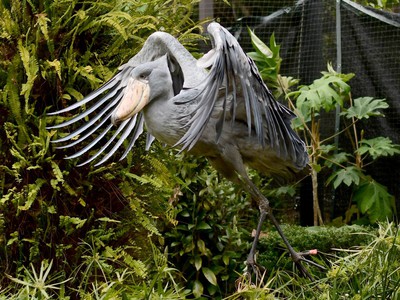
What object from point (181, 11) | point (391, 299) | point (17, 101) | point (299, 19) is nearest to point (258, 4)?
point (299, 19)

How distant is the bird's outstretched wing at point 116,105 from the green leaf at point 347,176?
9.06 ft

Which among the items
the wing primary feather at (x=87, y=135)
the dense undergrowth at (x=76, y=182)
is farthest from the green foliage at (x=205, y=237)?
the wing primary feather at (x=87, y=135)

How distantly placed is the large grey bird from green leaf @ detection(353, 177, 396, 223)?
8.87 feet

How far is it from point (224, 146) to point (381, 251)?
2.84 feet

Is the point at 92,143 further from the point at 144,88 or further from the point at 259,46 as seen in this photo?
the point at 259,46

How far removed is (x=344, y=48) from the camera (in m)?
6.47

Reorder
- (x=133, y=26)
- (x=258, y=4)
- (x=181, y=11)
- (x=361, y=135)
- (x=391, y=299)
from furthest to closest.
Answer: (x=258, y=4)
(x=361, y=135)
(x=181, y=11)
(x=133, y=26)
(x=391, y=299)

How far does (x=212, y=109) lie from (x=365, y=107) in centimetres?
344

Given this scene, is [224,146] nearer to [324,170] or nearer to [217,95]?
[217,95]

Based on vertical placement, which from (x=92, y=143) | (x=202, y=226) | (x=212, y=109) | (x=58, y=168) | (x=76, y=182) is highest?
(x=212, y=109)

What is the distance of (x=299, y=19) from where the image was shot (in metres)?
6.59

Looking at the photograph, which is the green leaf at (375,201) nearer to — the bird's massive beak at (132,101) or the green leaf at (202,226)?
the green leaf at (202,226)

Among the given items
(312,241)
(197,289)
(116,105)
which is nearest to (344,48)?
(312,241)

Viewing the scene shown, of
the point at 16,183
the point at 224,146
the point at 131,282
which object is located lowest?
the point at 131,282
